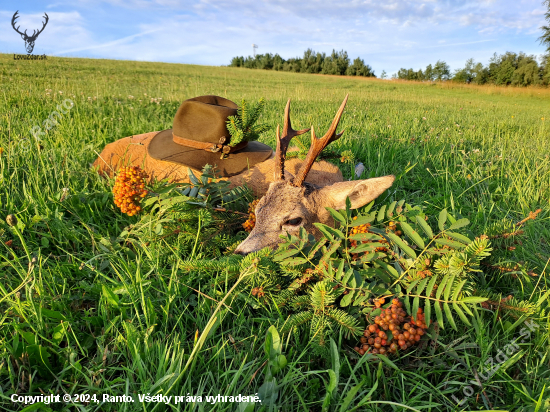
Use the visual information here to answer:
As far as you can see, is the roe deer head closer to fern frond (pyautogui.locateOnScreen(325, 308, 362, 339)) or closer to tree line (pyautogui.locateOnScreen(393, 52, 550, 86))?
fern frond (pyautogui.locateOnScreen(325, 308, 362, 339))

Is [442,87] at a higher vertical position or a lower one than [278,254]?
higher

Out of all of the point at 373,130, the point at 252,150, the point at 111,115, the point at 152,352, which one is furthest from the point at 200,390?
the point at 111,115

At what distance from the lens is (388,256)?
2.39m

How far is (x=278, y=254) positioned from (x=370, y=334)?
2.39ft

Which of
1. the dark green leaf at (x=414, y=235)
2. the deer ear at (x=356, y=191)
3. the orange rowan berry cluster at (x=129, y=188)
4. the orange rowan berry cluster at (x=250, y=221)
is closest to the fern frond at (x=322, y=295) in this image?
the dark green leaf at (x=414, y=235)

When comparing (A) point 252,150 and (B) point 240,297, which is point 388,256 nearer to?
(B) point 240,297

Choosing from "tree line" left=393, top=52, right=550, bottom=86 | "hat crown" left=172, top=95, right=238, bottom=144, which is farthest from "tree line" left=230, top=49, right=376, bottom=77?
"hat crown" left=172, top=95, right=238, bottom=144

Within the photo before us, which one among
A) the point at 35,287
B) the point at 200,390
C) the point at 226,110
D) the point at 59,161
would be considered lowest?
the point at 200,390

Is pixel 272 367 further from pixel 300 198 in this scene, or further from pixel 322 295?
pixel 300 198

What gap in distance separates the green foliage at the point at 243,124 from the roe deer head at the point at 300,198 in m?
0.75

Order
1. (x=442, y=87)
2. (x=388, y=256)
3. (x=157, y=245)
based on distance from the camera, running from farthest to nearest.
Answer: (x=442, y=87)
(x=157, y=245)
(x=388, y=256)

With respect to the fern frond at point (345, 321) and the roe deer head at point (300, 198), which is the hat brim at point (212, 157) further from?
the fern frond at point (345, 321)

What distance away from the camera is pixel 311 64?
86500mm

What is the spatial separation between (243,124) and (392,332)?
2.52m
